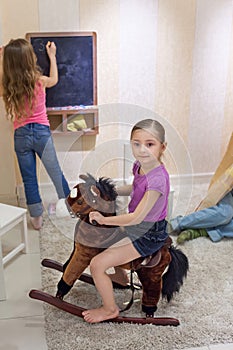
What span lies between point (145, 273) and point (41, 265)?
0.70 meters

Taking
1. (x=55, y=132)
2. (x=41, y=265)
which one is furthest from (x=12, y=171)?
(x=41, y=265)

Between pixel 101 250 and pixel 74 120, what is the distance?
131 cm

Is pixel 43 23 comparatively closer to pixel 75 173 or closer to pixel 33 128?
pixel 33 128

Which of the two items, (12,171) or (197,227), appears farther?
(12,171)

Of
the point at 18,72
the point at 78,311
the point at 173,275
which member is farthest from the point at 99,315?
the point at 18,72

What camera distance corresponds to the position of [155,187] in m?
1.76

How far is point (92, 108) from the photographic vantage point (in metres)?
2.99

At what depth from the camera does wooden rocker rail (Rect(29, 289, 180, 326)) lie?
6.35ft

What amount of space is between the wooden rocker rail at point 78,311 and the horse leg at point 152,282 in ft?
0.13

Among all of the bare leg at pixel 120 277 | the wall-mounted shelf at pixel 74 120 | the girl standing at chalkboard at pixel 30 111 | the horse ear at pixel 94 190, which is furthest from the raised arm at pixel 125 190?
the wall-mounted shelf at pixel 74 120

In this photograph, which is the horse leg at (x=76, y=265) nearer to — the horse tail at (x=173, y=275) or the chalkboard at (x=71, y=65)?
the horse tail at (x=173, y=275)

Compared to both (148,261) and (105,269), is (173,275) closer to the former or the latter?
(148,261)

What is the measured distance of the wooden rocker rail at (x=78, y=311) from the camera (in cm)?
193

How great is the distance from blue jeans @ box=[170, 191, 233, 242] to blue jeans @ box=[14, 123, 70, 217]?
29.8 inches
